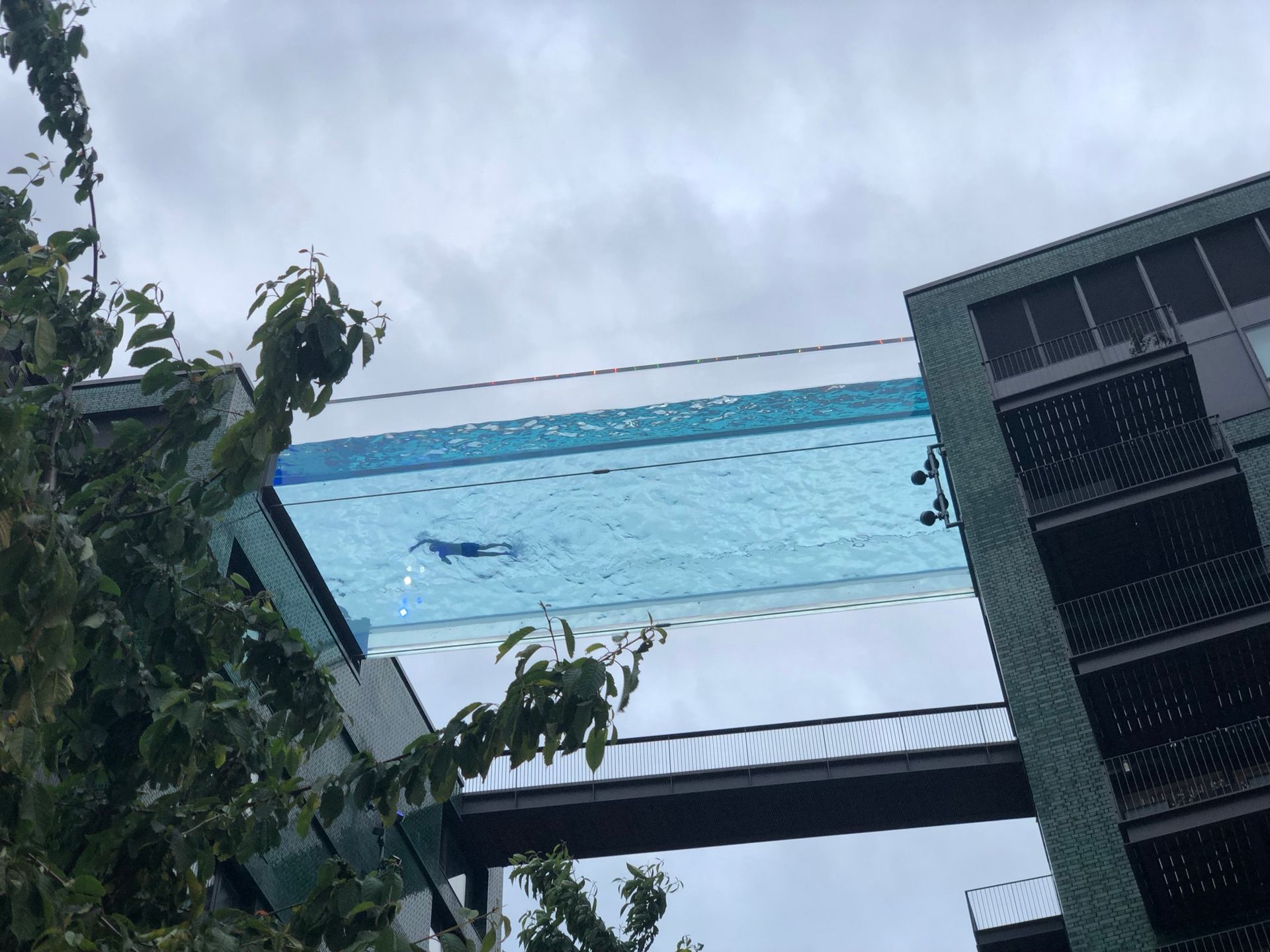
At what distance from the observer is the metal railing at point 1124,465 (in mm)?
19547

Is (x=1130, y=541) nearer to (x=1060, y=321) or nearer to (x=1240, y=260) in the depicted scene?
(x=1060, y=321)

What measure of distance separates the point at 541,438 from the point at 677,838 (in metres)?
11.5

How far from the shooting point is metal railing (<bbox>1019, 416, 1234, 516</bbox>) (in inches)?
770

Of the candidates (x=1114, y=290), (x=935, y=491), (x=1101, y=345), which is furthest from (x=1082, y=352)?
(x=935, y=491)

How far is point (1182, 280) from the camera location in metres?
21.6

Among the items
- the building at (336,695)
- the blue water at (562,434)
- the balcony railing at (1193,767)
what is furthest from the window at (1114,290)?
the building at (336,695)

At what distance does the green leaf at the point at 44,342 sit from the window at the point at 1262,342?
21.1 metres

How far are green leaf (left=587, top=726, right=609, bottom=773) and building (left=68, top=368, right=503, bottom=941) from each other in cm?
865

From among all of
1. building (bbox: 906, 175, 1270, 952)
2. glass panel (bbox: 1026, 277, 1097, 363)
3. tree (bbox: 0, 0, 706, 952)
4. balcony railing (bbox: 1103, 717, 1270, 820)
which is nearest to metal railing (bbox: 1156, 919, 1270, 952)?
building (bbox: 906, 175, 1270, 952)

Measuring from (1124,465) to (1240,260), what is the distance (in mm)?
5062

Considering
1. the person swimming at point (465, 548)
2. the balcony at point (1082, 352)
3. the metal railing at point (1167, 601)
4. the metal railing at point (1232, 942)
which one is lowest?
the metal railing at point (1232, 942)

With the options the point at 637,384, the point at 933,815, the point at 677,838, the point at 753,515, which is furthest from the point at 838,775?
the point at 637,384

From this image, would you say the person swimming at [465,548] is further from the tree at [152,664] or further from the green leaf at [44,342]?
the green leaf at [44,342]

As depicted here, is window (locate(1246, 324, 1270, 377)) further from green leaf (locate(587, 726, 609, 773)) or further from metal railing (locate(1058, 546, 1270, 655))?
green leaf (locate(587, 726, 609, 773))
